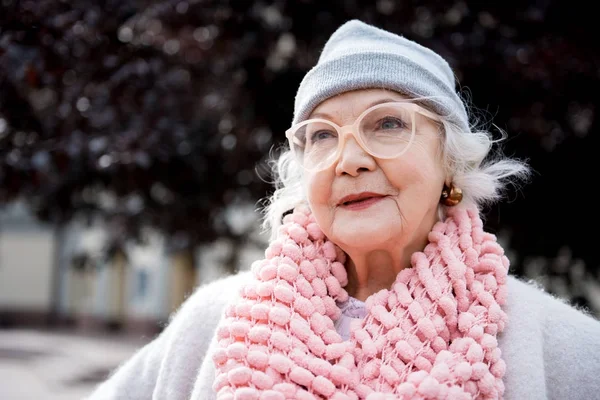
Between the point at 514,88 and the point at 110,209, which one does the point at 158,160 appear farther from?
the point at 514,88

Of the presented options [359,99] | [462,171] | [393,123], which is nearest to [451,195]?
[462,171]

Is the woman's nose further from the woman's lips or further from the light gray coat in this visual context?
the light gray coat

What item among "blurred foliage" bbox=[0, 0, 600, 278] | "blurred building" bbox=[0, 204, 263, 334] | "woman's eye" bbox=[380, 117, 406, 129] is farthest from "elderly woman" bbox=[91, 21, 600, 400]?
"blurred building" bbox=[0, 204, 263, 334]

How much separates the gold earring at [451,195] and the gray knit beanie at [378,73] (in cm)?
17

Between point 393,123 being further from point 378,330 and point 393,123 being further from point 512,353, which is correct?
point 512,353

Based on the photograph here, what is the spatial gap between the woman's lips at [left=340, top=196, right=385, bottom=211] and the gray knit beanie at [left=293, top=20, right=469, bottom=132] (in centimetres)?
29

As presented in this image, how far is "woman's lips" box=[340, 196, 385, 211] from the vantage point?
1.56 m

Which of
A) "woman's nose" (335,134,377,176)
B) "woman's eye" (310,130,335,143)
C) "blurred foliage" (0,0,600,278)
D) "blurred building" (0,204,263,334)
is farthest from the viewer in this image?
"blurred building" (0,204,263,334)

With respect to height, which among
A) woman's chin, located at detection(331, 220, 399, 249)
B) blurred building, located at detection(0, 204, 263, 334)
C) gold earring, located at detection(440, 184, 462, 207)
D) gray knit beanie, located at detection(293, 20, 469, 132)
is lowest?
woman's chin, located at detection(331, 220, 399, 249)

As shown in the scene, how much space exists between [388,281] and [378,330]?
8.7 inches

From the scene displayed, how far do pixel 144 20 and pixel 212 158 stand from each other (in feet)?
3.51

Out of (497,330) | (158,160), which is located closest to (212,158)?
(158,160)

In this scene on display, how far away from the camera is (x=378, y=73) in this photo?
1.54 m

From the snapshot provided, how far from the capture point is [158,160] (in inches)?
136
